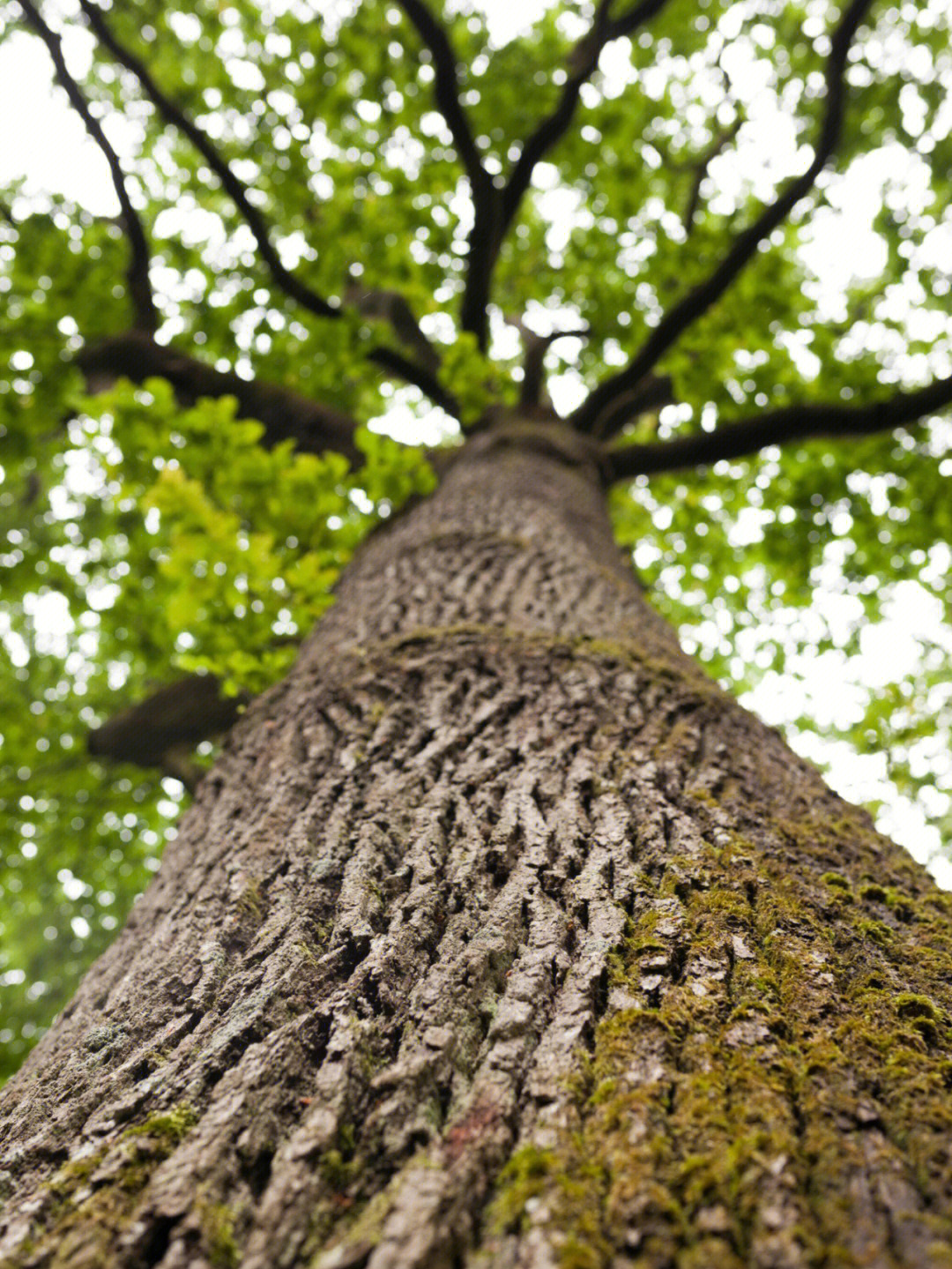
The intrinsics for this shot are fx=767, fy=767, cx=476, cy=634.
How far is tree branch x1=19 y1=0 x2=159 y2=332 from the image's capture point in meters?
4.16

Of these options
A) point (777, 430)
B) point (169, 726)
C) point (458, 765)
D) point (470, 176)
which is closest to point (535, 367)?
point (470, 176)

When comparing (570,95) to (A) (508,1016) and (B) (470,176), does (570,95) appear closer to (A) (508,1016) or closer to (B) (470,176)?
(B) (470,176)

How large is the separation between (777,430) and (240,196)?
3716mm

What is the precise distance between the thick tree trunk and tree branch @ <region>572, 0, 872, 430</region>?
12.0ft

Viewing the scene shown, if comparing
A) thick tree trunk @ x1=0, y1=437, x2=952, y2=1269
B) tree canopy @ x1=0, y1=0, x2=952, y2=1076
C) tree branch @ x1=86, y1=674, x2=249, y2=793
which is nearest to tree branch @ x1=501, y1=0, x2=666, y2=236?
tree canopy @ x1=0, y1=0, x2=952, y2=1076

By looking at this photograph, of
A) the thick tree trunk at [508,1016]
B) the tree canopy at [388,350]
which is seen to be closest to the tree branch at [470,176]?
the tree canopy at [388,350]

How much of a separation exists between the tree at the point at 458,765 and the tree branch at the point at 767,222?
0.03 metres

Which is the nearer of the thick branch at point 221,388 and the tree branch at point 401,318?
the thick branch at point 221,388

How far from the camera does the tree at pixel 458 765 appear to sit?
0.91m

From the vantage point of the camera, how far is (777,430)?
5004 mm

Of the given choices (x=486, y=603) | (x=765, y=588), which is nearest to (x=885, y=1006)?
(x=486, y=603)

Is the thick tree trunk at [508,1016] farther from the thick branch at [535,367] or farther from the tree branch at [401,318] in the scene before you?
the tree branch at [401,318]

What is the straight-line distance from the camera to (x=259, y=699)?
2754mm

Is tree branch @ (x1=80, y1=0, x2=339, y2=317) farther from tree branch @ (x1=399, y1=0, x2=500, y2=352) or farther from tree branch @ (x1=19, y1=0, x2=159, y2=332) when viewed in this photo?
tree branch @ (x1=399, y1=0, x2=500, y2=352)
